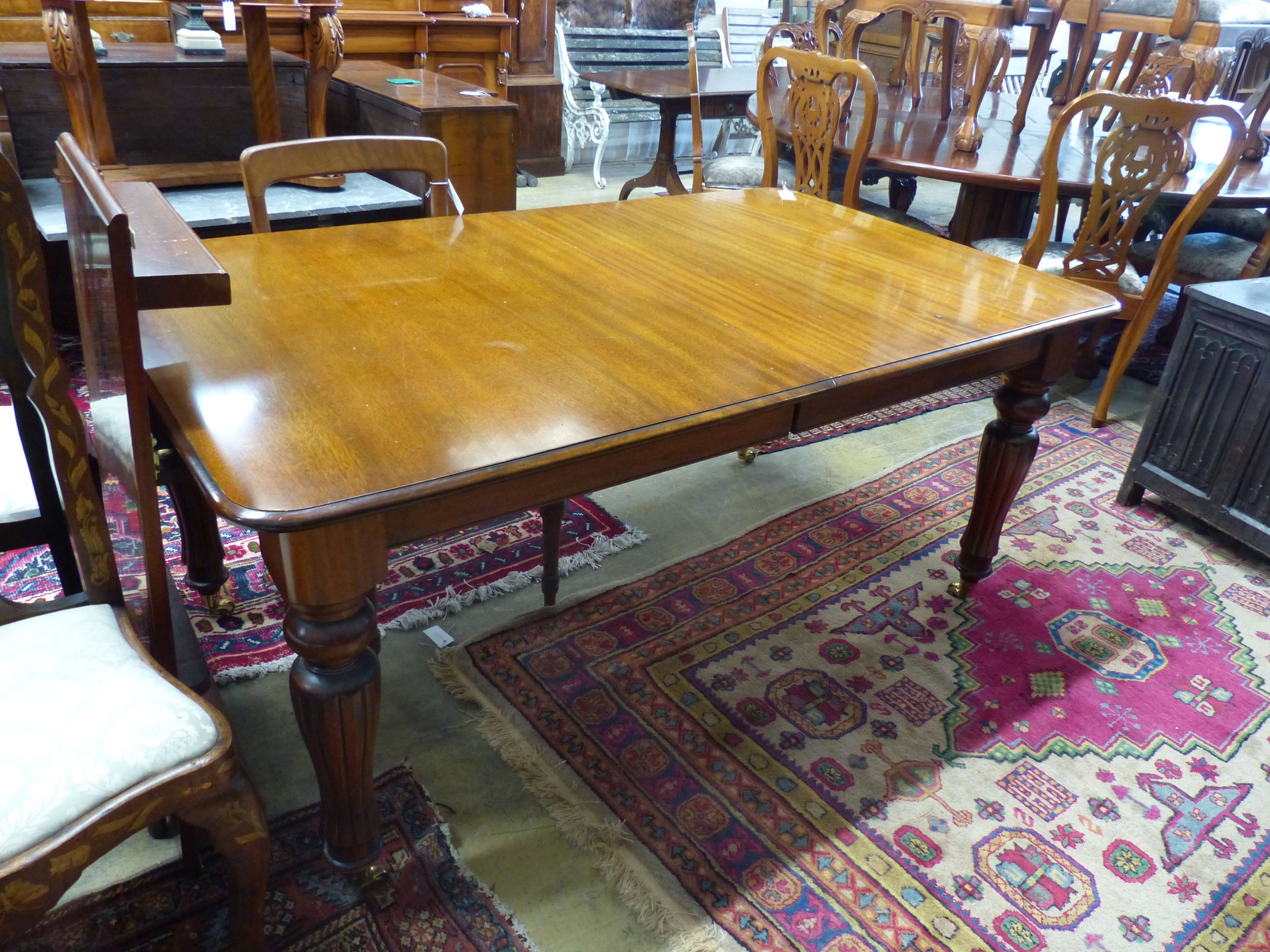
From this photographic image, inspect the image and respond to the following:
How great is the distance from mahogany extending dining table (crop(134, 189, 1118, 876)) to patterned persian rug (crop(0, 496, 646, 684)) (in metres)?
0.52

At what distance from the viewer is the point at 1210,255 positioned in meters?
2.99

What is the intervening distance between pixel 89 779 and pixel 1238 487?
2413 millimetres

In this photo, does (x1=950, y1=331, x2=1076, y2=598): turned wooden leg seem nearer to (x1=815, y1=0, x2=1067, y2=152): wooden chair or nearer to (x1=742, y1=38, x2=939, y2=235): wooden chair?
(x1=742, y1=38, x2=939, y2=235): wooden chair

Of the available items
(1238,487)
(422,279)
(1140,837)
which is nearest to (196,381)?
(422,279)

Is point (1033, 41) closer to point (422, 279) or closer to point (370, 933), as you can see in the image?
point (422, 279)

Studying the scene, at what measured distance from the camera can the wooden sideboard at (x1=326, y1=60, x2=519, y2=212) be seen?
10.4 feet

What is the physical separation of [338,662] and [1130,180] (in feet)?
8.35

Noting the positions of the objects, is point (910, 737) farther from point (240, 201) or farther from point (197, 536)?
point (240, 201)

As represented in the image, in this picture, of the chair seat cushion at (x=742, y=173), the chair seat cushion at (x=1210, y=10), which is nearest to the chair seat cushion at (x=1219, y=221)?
the chair seat cushion at (x=1210, y=10)

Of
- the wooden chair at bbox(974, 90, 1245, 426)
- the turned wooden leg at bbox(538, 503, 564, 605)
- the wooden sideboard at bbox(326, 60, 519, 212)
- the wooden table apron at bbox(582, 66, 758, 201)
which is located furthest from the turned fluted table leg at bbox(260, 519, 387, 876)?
the wooden table apron at bbox(582, 66, 758, 201)

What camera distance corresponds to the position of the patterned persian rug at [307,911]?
120 cm

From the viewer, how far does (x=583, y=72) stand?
5.08 meters

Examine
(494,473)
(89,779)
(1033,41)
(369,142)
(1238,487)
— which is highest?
(1033,41)

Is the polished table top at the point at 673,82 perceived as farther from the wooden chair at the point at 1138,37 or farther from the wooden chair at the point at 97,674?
the wooden chair at the point at 97,674
